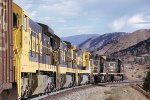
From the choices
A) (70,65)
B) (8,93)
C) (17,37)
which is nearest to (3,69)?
(8,93)

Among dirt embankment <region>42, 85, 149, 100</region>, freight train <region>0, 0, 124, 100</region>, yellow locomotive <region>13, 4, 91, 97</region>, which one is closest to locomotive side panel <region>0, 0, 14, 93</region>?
freight train <region>0, 0, 124, 100</region>

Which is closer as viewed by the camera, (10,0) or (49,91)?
(10,0)

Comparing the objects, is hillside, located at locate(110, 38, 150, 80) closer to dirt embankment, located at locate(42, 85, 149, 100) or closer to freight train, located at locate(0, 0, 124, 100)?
dirt embankment, located at locate(42, 85, 149, 100)

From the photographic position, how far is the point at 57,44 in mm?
31656

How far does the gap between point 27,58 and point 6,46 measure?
5.37 metres

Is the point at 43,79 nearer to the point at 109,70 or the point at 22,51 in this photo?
the point at 22,51

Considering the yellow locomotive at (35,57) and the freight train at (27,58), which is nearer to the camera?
the freight train at (27,58)

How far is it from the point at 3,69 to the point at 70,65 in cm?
2766

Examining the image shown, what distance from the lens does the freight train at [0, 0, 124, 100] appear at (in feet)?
40.9

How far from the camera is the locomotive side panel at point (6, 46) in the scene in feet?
39.2

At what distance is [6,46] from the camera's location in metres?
12.5

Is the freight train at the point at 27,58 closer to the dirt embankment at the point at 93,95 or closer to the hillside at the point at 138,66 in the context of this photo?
the dirt embankment at the point at 93,95

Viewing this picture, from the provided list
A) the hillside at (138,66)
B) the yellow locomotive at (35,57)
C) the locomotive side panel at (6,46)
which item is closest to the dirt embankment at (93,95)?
the yellow locomotive at (35,57)

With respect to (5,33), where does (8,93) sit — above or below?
below
